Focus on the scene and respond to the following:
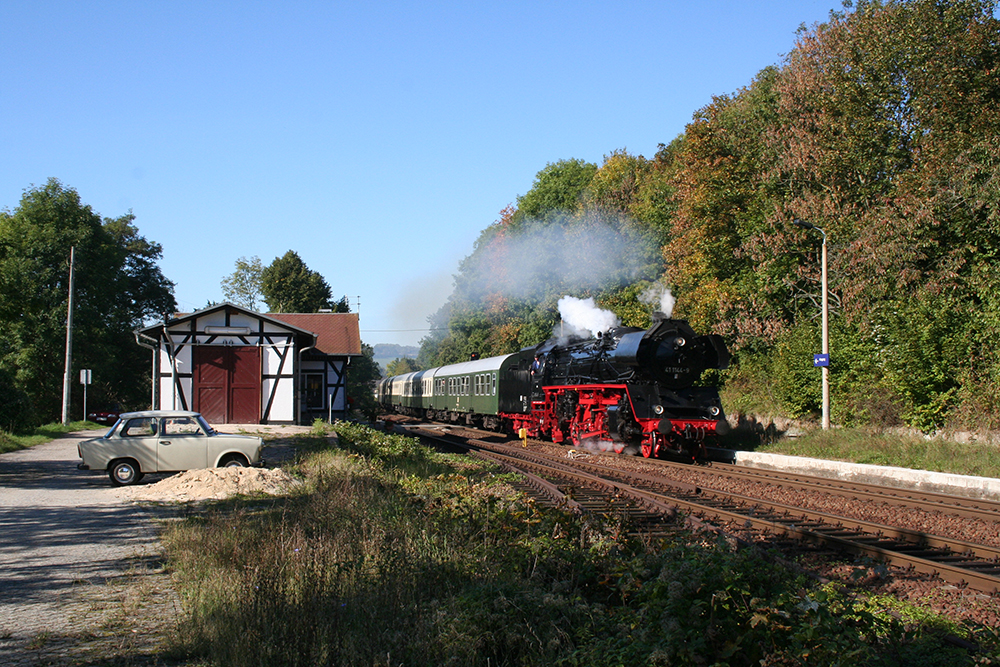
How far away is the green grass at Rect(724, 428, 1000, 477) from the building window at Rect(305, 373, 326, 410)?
21503mm

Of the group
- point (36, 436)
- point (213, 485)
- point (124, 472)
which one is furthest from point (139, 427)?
point (36, 436)

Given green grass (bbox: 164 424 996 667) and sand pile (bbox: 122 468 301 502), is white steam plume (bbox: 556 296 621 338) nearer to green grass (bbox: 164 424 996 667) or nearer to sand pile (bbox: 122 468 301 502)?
sand pile (bbox: 122 468 301 502)

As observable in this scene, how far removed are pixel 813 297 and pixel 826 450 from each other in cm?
807

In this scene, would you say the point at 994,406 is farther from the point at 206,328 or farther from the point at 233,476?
the point at 206,328

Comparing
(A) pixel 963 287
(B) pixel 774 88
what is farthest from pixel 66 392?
(A) pixel 963 287

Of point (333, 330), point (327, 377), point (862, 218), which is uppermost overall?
point (862, 218)

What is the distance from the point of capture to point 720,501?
11312 mm

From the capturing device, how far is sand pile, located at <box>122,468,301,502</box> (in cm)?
1118

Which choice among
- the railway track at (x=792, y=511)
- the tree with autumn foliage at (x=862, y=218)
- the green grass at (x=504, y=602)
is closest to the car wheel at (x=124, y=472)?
the green grass at (x=504, y=602)

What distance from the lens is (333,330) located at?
3672 centimetres

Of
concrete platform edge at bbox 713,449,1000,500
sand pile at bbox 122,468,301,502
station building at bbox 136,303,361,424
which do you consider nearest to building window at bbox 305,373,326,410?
station building at bbox 136,303,361,424

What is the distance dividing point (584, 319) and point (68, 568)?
19.4 metres

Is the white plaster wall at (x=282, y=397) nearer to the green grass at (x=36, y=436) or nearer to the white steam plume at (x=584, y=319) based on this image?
the green grass at (x=36, y=436)

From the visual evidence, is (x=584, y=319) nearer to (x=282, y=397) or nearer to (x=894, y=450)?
(x=282, y=397)
